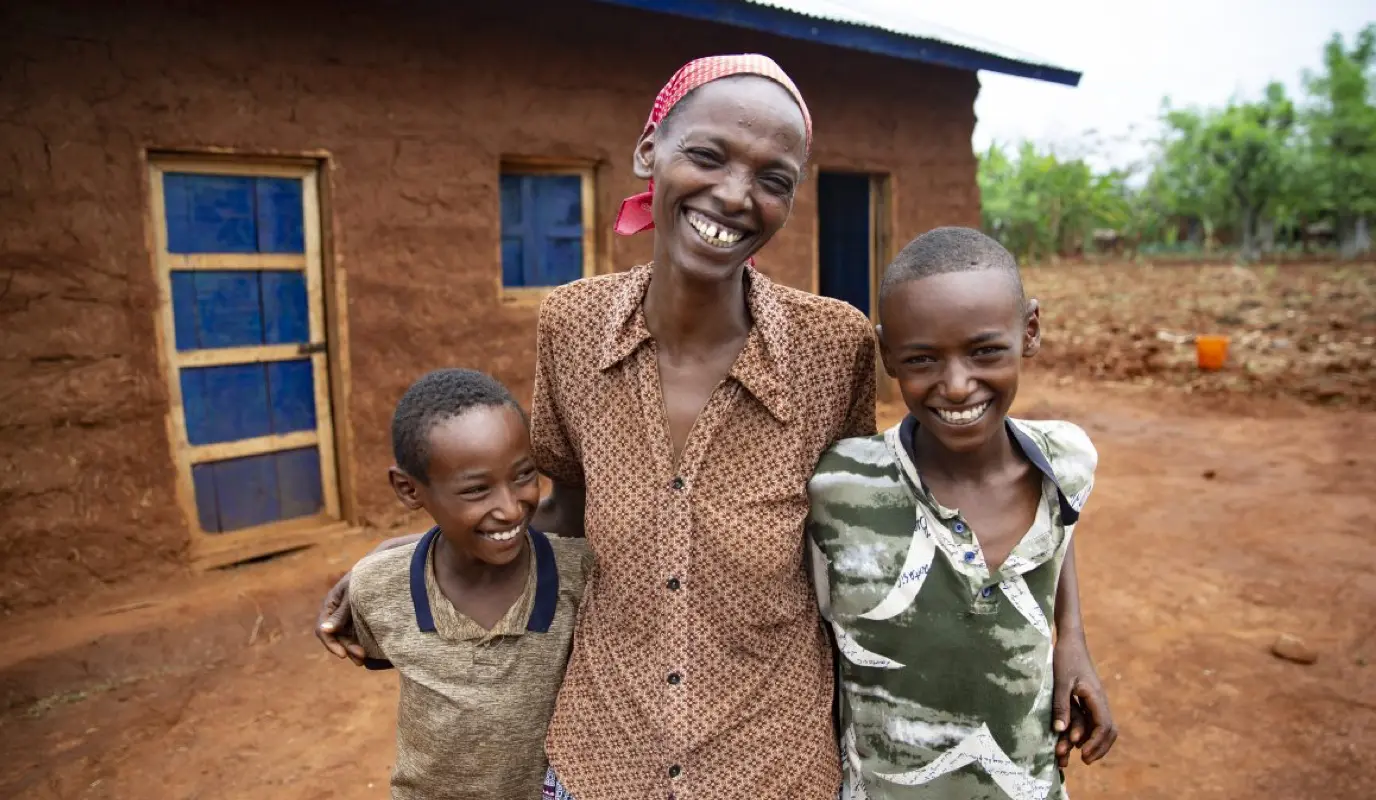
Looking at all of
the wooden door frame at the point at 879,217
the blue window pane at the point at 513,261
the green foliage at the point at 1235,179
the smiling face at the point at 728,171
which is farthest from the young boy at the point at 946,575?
the green foliage at the point at 1235,179

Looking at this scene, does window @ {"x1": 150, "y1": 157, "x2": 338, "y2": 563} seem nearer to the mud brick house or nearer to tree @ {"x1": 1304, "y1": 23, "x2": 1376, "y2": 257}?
the mud brick house

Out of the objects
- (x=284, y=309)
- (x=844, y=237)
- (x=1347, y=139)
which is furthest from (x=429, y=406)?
(x=1347, y=139)

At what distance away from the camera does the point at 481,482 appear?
151 cm

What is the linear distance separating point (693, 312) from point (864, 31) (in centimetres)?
507

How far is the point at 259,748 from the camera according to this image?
3303 mm

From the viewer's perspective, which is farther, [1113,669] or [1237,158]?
[1237,158]

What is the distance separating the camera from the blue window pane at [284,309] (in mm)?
4547

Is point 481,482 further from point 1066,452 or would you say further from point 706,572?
point 1066,452

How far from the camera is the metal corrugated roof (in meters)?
5.05

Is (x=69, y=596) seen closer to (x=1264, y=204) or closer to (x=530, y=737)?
(x=530, y=737)

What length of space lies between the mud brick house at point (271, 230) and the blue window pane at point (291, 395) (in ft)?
0.04

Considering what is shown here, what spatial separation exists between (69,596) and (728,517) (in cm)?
386

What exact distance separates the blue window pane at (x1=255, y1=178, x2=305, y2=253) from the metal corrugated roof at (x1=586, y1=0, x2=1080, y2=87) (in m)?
1.89

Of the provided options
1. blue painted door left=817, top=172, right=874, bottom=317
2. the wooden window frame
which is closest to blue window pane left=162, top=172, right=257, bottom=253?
the wooden window frame
